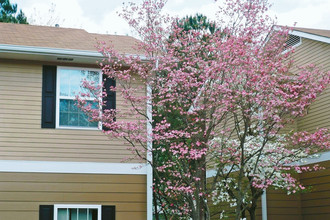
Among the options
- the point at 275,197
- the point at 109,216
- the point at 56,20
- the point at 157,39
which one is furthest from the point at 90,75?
the point at 56,20

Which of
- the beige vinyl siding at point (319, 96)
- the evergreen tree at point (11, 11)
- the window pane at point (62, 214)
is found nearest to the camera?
the window pane at point (62, 214)

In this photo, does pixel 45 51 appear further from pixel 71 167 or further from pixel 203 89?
pixel 203 89

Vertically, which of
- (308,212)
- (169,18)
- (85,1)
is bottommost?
(308,212)

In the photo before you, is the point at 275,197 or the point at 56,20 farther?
the point at 56,20

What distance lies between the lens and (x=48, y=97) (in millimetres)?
9859

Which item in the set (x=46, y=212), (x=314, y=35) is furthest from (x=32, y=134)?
(x=314, y=35)

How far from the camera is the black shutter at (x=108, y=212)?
380 inches

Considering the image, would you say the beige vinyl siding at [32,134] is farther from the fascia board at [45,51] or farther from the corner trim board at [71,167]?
the fascia board at [45,51]

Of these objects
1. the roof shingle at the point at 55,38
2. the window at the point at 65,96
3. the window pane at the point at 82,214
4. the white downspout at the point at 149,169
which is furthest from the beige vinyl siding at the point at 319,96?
the window pane at the point at 82,214

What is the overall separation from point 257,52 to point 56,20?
17.3 meters

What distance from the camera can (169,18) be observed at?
1022cm

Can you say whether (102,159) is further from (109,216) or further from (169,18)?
(169,18)

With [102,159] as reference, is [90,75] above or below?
above

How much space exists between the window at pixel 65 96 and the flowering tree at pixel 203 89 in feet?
1.03
